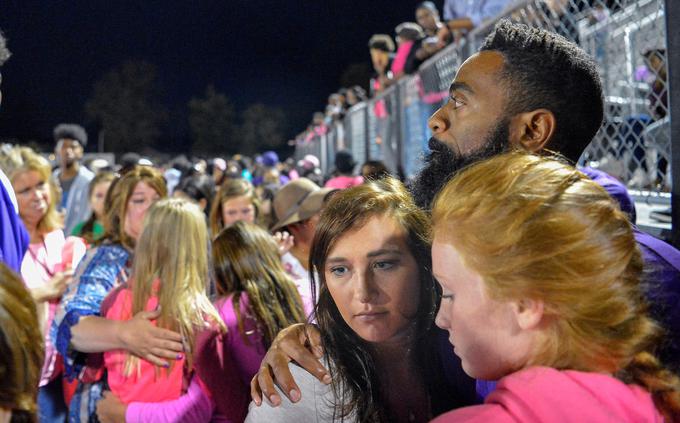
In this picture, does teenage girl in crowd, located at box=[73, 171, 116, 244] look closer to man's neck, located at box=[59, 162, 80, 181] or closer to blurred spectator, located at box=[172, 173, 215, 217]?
blurred spectator, located at box=[172, 173, 215, 217]

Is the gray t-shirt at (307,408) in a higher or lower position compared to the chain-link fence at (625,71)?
lower

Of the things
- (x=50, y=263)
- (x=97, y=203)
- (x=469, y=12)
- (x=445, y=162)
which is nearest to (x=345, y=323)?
(x=445, y=162)

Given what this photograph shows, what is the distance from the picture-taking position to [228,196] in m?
4.63

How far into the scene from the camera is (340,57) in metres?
53.5

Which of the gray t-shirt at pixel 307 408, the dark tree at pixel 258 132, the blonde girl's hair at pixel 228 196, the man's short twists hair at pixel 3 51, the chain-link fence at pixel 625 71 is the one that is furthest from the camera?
the dark tree at pixel 258 132

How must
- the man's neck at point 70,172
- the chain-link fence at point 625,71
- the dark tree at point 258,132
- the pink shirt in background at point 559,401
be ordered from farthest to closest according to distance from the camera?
1. the dark tree at point 258,132
2. the man's neck at point 70,172
3. the chain-link fence at point 625,71
4. the pink shirt in background at point 559,401

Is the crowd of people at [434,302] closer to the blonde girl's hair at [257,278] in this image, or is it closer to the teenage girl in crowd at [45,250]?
the blonde girl's hair at [257,278]

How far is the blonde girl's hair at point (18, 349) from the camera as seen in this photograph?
109 cm

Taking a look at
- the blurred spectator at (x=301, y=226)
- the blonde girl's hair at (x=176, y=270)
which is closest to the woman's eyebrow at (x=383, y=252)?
the blonde girl's hair at (x=176, y=270)

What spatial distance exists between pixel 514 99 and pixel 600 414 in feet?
3.26

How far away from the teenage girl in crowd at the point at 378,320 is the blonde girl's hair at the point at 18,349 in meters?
0.49

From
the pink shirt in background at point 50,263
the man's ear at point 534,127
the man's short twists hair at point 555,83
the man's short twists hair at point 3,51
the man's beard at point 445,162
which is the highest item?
the man's short twists hair at point 3,51

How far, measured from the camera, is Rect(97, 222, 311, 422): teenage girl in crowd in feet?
8.31

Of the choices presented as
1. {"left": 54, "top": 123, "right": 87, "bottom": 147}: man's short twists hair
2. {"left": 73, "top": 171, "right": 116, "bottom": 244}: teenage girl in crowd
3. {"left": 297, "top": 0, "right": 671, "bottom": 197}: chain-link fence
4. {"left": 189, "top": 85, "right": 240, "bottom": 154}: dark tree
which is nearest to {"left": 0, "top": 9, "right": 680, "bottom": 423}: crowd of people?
{"left": 297, "top": 0, "right": 671, "bottom": 197}: chain-link fence
